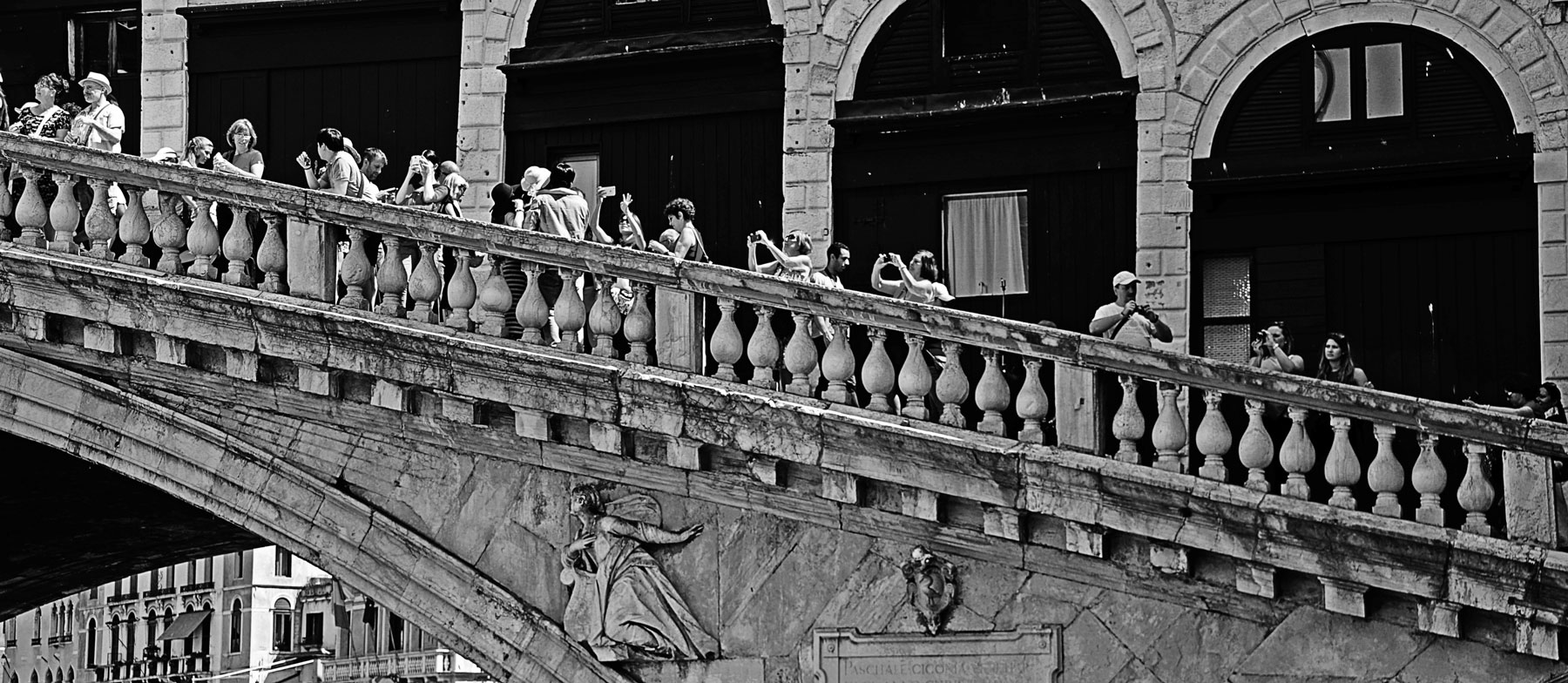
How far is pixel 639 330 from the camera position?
17.4 metres

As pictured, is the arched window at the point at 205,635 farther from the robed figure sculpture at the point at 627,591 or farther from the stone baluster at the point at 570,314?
the stone baluster at the point at 570,314

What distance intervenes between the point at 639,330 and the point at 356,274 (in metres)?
2.19

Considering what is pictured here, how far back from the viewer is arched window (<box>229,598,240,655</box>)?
7356cm

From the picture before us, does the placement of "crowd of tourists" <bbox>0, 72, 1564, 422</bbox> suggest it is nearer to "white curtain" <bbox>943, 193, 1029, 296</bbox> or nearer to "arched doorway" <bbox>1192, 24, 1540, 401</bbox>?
"arched doorway" <bbox>1192, 24, 1540, 401</bbox>

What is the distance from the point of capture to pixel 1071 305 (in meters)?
21.5

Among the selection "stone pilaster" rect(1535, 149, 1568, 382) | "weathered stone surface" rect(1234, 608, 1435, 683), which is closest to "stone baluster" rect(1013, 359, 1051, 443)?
"weathered stone surface" rect(1234, 608, 1435, 683)

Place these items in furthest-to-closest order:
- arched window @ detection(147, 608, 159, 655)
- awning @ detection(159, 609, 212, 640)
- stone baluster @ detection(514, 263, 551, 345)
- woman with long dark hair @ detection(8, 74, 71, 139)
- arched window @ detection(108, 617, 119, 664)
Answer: arched window @ detection(108, 617, 119, 664), arched window @ detection(147, 608, 159, 655), awning @ detection(159, 609, 212, 640), woman with long dark hair @ detection(8, 74, 71, 139), stone baluster @ detection(514, 263, 551, 345)

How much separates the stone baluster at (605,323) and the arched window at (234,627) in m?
58.4

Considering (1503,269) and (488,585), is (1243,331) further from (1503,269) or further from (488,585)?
(488,585)

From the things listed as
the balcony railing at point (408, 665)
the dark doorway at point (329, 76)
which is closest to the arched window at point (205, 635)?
the balcony railing at point (408, 665)

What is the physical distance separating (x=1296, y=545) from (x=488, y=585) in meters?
5.67

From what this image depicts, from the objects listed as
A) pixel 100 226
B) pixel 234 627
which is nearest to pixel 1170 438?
pixel 100 226

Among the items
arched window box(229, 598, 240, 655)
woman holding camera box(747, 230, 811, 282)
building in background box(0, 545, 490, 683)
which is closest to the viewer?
woman holding camera box(747, 230, 811, 282)

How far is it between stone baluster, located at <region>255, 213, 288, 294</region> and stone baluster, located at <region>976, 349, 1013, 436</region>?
5251 mm
